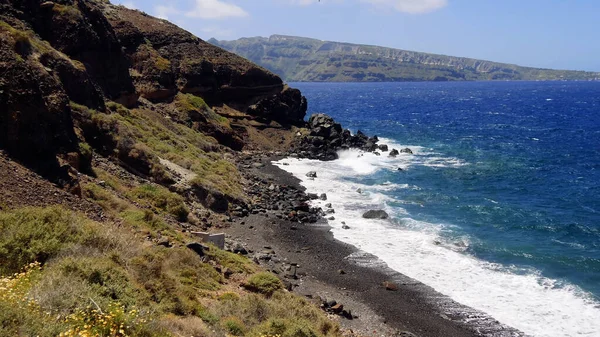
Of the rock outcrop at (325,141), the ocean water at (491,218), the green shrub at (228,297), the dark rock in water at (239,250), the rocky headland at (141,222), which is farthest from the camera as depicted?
the rock outcrop at (325,141)

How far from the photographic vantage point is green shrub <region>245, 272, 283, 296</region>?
18.1 meters

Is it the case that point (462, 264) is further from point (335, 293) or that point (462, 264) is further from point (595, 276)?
point (335, 293)

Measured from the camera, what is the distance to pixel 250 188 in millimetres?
39344

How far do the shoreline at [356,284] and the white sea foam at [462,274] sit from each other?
2.92 feet

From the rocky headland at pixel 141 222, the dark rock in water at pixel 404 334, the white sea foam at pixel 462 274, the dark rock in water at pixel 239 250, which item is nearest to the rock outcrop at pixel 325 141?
the rocky headland at pixel 141 222

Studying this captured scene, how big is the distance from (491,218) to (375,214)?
8463mm

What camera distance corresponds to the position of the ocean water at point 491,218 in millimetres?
23000

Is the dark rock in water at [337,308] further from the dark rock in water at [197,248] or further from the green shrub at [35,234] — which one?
the green shrub at [35,234]

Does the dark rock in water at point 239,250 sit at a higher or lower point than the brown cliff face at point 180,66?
lower

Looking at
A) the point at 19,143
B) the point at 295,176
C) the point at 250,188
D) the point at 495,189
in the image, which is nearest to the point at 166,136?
the point at 250,188

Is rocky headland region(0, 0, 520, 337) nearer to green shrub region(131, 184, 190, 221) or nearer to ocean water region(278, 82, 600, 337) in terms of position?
green shrub region(131, 184, 190, 221)

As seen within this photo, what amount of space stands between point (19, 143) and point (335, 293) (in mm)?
14729

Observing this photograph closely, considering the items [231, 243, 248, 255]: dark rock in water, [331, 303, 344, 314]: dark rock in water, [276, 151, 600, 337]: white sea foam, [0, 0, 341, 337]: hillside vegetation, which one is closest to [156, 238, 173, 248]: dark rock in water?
[0, 0, 341, 337]: hillside vegetation

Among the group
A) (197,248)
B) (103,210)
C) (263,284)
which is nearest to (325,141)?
(197,248)
